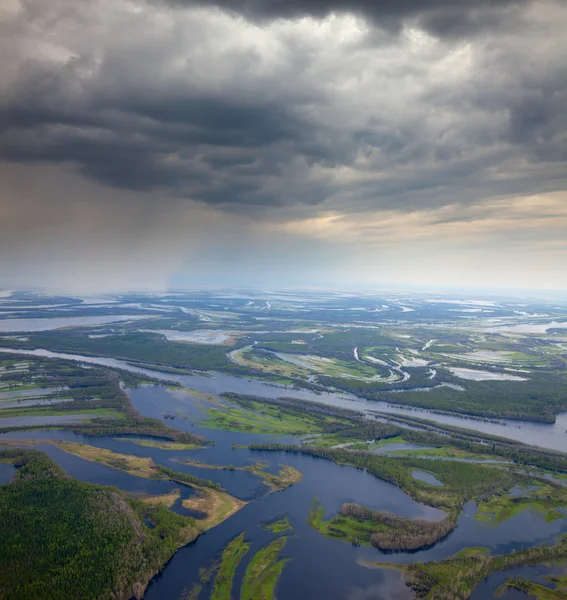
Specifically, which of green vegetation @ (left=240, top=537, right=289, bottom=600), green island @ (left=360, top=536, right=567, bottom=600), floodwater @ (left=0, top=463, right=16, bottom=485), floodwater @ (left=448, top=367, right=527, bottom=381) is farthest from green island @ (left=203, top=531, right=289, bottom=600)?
floodwater @ (left=448, top=367, right=527, bottom=381)

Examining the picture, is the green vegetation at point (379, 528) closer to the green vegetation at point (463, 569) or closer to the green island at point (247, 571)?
the green vegetation at point (463, 569)

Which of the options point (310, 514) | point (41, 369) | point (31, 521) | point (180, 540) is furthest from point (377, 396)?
point (41, 369)

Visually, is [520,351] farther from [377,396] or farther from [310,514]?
[310,514]

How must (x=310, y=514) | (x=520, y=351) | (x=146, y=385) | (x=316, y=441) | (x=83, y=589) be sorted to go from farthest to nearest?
(x=520, y=351)
(x=146, y=385)
(x=316, y=441)
(x=310, y=514)
(x=83, y=589)

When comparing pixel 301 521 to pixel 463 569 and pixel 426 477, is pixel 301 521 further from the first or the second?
pixel 426 477

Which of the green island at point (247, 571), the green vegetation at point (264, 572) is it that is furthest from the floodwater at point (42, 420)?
the green vegetation at point (264, 572)

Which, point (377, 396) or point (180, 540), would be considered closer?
point (180, 540)
